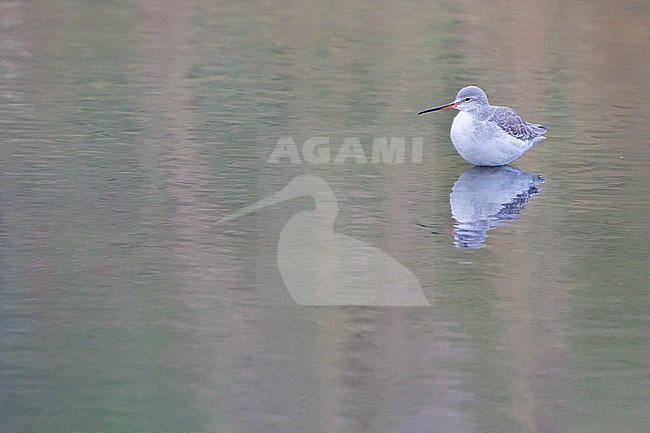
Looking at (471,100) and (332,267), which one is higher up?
(471,100)

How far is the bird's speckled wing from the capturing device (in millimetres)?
9633

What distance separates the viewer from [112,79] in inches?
483

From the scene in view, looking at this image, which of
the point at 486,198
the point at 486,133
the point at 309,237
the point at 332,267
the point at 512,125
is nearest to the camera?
the point at 332,267

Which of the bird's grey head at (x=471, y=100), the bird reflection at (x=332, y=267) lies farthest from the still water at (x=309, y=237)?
the bird's grey head at (x=471, y=100)

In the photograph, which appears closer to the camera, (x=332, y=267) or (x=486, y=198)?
(x=332, y=267)

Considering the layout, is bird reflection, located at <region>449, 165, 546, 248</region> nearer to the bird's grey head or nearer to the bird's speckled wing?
the bird's speckled wing

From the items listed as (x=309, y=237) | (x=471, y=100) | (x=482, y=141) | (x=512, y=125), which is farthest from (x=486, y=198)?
(x=309, y=237)

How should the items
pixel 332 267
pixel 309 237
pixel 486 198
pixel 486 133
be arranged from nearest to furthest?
pixel 332 267
pixel 309 237
pixel 486 198
pixel 486 133

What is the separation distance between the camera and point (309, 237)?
795 centimetres

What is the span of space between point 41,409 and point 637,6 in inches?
517

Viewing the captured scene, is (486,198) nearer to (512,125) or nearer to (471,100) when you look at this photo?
(512,125)

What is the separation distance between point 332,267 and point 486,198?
185 centimetres

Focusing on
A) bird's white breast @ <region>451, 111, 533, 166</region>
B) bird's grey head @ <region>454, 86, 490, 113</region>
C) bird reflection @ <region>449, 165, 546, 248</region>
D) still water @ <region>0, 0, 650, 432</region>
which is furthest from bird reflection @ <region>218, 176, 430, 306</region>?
bird's grey head @ <region>454, 86, 490, 113</region>

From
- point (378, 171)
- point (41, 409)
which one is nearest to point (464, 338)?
point (41, 409)
